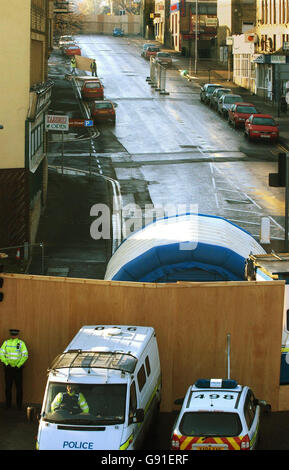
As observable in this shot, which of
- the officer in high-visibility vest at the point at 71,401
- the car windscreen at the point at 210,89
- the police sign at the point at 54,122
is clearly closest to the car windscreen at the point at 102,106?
the car windscreen at the point at 210,89

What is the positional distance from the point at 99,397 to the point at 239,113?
1779 inches

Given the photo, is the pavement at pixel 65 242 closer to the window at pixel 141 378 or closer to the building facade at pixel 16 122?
the window at pixel 141 378

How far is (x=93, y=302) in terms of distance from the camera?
17281mm

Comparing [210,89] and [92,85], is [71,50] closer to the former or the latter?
[92,85]

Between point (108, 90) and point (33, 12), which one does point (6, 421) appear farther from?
point (108, 90)

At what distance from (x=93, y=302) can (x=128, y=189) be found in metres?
23.9

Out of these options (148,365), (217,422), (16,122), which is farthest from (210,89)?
(217,422)

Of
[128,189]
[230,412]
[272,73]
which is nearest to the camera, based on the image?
[230,412]

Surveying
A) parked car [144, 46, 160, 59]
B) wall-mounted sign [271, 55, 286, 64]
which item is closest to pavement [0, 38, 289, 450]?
wall-mounted sign [271, 55, 286, 64]

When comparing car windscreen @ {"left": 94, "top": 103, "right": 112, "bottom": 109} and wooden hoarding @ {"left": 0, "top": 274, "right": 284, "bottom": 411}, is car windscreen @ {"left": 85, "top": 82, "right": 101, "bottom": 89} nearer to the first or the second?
car windscreen @ {"left": 94, "top": 103, "right": 112, "bottom": 109}

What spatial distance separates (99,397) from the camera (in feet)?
46.3

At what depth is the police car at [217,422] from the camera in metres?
13.6

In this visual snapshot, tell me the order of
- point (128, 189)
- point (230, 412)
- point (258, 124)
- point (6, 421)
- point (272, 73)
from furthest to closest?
point (272, 73) → point (258, 124) → point (128, 189) → point (6, 421) → point (230, 412)

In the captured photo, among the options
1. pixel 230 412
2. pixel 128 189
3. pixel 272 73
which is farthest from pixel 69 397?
pixel 272 73
